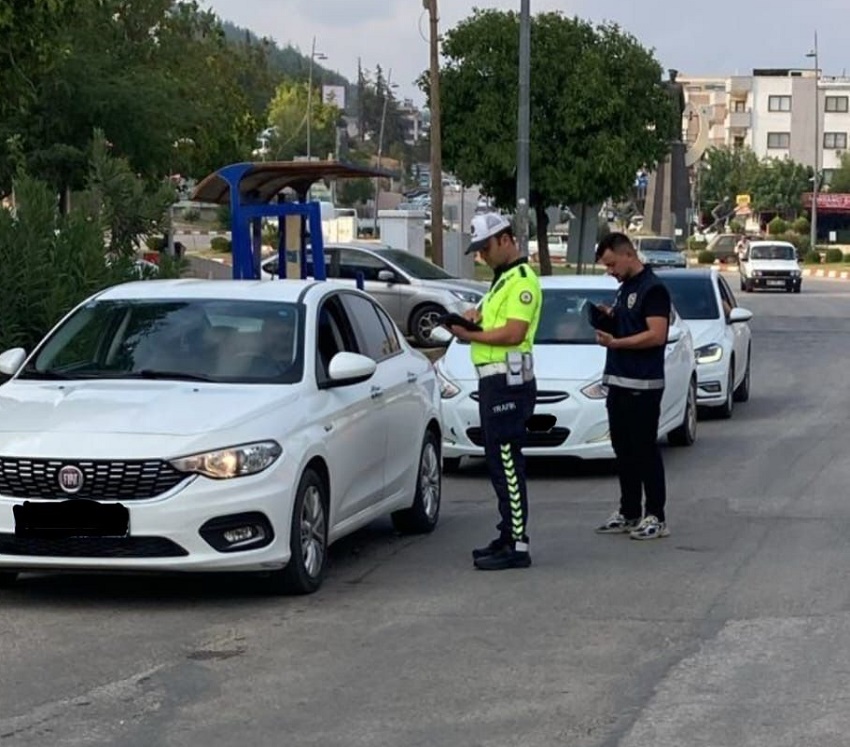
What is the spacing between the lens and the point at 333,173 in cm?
2005

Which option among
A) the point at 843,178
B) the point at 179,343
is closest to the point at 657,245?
the point at 179,343

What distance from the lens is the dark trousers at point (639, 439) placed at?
425 inches

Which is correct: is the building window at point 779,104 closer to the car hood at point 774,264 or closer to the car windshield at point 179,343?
the car hood at point 774,264

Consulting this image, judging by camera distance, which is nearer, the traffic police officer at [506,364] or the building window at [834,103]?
the traffic police officer at [506,364]

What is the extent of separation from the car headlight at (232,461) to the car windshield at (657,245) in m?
47.5

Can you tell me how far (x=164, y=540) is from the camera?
332 inches

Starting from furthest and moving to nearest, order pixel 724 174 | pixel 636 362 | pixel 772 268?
pixel 724 174
pixel 772 268
pixel 636 362

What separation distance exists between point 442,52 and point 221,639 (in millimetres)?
34827

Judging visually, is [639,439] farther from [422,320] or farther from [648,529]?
[422,320]

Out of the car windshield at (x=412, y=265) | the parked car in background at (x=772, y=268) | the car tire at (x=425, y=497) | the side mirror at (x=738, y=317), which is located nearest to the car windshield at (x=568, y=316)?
the side mirror at (x=738, y=317)

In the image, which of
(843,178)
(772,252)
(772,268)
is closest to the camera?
(772,268)

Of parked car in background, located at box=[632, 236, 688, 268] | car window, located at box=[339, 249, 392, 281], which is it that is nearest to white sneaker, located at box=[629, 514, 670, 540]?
car window, located at box=[339, 249, 392, 281]

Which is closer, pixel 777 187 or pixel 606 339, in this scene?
pixel 606 339

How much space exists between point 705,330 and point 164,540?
11.2 m
